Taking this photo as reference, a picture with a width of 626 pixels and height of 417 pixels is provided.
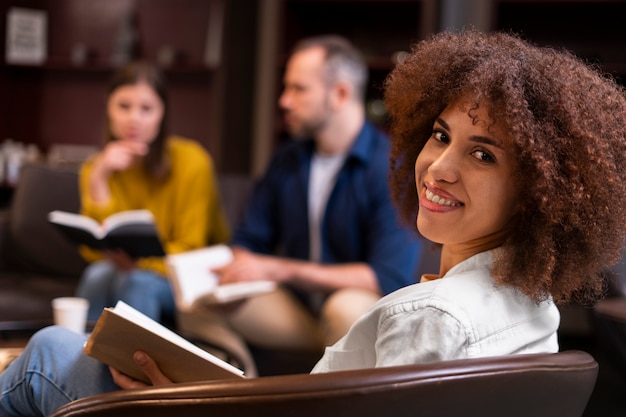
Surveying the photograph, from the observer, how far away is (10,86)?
4.47 m

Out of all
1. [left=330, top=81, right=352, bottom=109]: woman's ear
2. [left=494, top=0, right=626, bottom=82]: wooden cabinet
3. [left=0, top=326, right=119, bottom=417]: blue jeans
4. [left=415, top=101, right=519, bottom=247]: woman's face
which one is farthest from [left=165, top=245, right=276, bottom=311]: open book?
[left=494, top=0, right=626, bottom=82]: wooden cabinet

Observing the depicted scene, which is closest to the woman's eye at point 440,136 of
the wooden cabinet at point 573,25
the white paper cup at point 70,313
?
the white paper cup at point 70,313

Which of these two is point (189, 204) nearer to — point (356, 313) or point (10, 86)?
point (356, 313)

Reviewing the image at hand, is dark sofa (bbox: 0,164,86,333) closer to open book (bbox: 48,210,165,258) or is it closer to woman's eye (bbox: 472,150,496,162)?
open book (bbox: 48,210,165,258)

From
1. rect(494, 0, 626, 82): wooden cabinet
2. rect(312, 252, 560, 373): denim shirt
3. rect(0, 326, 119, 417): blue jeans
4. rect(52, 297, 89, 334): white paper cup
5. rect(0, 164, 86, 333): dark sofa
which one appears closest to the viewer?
rect(312, 252, 560, 373): denim shirt

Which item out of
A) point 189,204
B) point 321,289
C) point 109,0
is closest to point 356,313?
point 321,289

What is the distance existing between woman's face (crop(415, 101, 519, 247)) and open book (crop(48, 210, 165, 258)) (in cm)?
139

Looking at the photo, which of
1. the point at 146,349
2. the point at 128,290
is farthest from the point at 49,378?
the point at 128,290

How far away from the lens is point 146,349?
116 cm

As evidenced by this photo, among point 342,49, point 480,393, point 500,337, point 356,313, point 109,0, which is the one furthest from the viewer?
point 109,0

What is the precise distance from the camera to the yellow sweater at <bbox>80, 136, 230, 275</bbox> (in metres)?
2.84

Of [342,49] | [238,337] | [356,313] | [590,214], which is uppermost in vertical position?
[342,49]

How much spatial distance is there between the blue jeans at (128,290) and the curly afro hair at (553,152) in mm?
1631

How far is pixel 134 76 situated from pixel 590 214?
2.13 m
